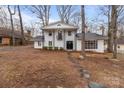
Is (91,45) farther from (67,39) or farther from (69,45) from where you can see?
(67,39)

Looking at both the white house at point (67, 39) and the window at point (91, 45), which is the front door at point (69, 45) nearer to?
the white house at point (67, 39)

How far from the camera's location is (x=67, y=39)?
27.1 metres

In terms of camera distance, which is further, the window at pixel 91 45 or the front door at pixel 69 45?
the front door at pixel 69 45

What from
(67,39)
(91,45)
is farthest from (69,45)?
(91,45)

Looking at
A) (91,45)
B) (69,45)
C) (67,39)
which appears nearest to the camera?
(91,45)

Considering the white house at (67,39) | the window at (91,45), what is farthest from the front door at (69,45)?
the window at (91,45)

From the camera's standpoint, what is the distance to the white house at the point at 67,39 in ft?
86.9

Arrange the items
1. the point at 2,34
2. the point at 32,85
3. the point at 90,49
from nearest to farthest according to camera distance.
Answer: the point at 32,85 < the point at 90,49 < the point at 2,34

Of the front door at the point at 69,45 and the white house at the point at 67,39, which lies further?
the front door at the point at 69,45

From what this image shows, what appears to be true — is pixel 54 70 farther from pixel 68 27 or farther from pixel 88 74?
pixel 68 27

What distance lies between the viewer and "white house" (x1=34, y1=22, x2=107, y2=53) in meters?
26.5

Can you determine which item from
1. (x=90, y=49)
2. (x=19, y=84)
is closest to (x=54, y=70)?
(x=19, y=84)
